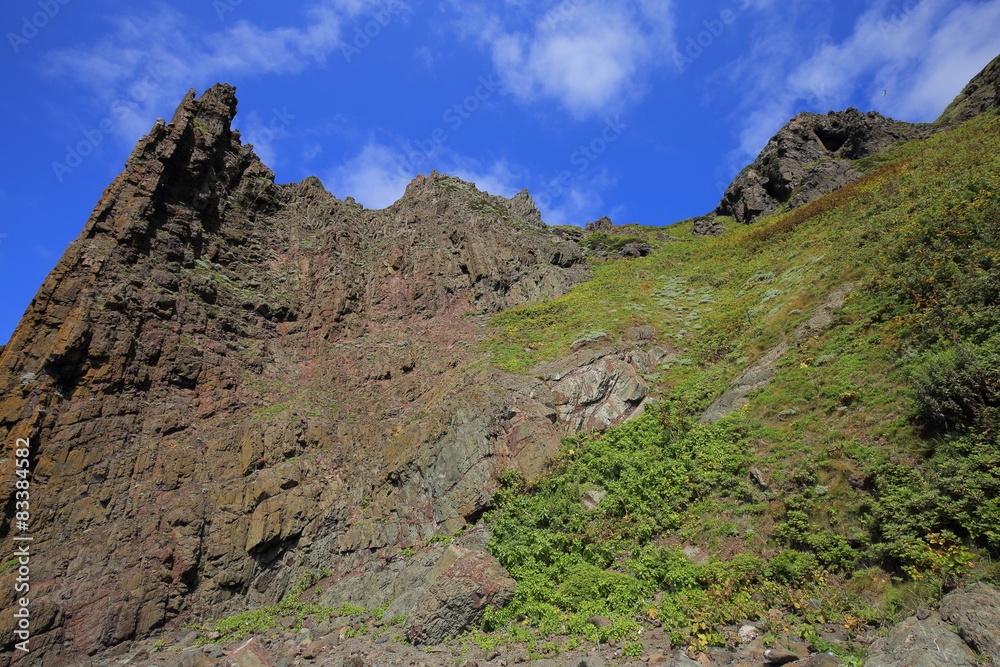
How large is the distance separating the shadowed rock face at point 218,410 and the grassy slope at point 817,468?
4571 mm

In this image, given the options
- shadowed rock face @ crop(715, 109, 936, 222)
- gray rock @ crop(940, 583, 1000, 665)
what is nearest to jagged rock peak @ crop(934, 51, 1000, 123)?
shadowed rock face @ crop(715, 109, 936, 222)

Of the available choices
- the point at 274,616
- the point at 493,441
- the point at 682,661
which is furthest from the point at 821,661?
the point at 274,616

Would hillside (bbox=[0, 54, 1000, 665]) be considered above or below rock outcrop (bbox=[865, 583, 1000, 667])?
above

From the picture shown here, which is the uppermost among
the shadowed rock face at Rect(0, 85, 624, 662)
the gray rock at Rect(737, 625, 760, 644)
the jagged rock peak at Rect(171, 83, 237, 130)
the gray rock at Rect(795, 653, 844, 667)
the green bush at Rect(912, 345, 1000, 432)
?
the jagged rock peak at Rect(171, 83, 237, 130)

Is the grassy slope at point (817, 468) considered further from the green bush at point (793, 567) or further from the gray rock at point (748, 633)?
the gray rock at point (748, 633)

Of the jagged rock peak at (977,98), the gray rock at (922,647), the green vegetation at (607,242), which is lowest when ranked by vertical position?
the gray rock at (922,647)

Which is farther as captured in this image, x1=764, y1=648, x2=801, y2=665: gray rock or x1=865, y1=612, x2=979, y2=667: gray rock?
x1=764, y1=648, x2=801, y2=665: gray rock

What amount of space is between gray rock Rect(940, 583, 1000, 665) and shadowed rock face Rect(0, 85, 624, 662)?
12.6 metres

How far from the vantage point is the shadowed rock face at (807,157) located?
2087 inches

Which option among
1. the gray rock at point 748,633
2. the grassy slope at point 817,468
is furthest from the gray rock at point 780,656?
the grassy slope at point 817,468

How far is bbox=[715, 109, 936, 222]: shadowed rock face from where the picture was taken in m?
53.0

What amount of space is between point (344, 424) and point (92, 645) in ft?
36.5

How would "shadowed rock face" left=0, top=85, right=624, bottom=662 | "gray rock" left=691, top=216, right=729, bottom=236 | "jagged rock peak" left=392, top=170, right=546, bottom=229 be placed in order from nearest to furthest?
"shadowed rock face" left=0, top=85, right=624, bottom=662 → "jagged rock peak" left=392, top=170, right=546, bottom=229 → "gray rock" left=691, top=216, right=729, bottom=236

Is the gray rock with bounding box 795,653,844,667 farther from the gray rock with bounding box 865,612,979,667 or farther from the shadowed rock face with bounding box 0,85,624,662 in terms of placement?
the shadowed rock face with bounding box 0,85,624,662
